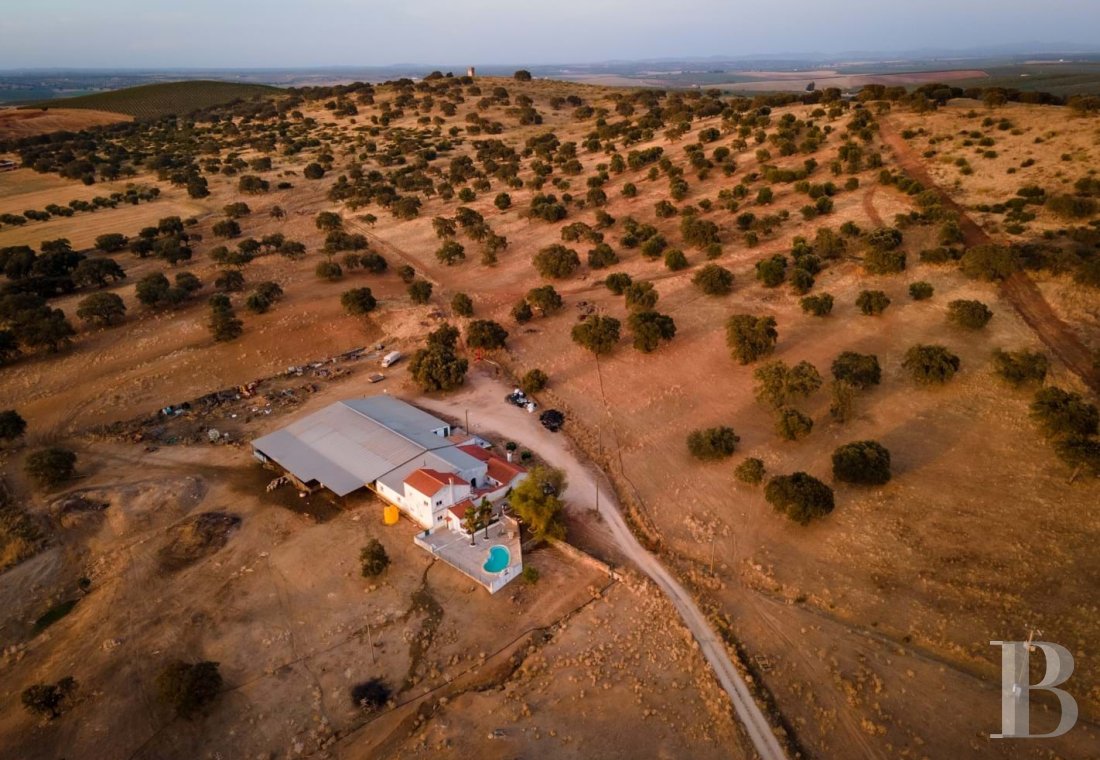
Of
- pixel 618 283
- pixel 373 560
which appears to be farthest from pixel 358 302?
pixel 373 560

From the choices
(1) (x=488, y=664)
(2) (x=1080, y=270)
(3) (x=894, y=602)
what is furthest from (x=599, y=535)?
(2) (x=1080, y=270)

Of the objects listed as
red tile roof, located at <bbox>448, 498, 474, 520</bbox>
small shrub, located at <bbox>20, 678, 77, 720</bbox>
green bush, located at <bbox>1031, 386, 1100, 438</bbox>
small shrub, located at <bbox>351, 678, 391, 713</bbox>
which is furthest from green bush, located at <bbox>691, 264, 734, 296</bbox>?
small shrub, located at <bbox>20, 678, 77, 720</bbox>

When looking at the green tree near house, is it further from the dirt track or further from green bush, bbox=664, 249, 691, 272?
the dirt track

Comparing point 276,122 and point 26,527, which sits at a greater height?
point 276,122

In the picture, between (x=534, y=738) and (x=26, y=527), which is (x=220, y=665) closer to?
(x=534, y=738)

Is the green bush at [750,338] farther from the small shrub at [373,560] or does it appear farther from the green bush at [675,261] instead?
the small shrub at [373,560]
